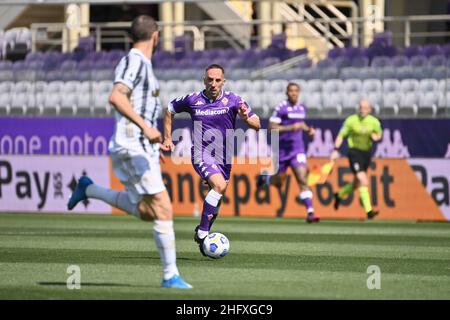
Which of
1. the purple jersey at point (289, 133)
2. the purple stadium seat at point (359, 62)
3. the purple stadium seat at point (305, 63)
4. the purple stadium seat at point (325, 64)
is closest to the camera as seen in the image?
the purple jersey at point (289, 133)

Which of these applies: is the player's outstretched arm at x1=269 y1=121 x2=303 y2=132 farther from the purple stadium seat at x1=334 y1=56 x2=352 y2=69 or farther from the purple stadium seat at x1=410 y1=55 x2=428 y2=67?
the purple stadium seat at x1=334 y1=56 x2=352 y2=69

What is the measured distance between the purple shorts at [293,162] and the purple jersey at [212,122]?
7688 millimetres

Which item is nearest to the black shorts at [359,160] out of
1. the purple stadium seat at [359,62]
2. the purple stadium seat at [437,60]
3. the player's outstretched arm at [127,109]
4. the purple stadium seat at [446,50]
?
the purple stadium seat at [437,60]

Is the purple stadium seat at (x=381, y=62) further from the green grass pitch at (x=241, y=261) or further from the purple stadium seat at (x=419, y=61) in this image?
the green grass pitch at (x=241, y=261)

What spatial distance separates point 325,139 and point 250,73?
3601 mm

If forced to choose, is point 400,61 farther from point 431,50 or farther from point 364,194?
point 364,194

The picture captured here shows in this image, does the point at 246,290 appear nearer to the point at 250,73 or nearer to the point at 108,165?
the point at 108,165

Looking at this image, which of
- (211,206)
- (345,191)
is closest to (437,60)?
(345,191)

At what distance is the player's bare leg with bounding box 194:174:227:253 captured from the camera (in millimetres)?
14367

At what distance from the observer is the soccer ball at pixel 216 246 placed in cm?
1349

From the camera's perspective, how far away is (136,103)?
10328 millimetres

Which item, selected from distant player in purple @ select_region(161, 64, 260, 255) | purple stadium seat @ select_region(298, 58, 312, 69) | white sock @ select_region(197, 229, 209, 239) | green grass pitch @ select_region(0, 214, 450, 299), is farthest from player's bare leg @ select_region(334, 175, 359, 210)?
white sock @ select_region(197, 229, 209, 239)

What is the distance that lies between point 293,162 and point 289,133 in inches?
26.8

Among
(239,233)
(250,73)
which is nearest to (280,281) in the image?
(239,233)
